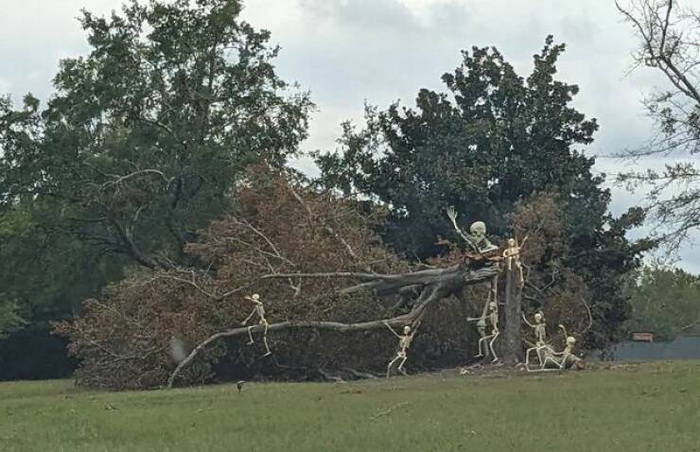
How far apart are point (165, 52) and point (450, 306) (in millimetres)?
12689

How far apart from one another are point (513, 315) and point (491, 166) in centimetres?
1075

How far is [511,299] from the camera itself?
22.0 m

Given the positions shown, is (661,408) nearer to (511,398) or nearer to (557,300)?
(511,398)

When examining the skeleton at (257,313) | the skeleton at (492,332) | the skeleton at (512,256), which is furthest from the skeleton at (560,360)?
the skeleton at (257,313)

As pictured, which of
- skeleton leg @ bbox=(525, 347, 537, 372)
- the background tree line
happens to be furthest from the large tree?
skeleton leg @ bbox=(525, 347, 537, 372)

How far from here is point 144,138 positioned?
3284 cm

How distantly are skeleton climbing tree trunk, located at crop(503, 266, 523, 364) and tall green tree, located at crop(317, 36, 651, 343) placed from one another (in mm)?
8885

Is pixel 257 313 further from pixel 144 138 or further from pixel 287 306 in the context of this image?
pixel 144 138

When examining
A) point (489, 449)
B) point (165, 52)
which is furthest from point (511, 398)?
point (165, 52)

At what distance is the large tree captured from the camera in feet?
103

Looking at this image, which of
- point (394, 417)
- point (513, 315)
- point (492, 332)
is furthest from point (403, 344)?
point (394, 417)

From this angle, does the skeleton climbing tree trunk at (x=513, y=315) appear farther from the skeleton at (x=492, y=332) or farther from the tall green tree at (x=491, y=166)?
the tall green tree at (x=491, y=166)

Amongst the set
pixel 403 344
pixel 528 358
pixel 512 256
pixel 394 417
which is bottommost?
pixel 394 417

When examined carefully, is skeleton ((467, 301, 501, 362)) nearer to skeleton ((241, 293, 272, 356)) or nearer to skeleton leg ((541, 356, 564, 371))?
skeleton leg ((541, 356, 564, 371))
